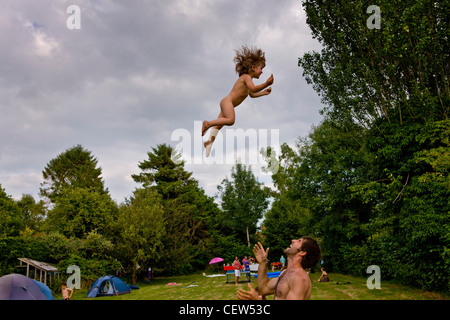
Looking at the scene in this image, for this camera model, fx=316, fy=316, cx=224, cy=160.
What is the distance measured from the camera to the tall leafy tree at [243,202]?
3344cm

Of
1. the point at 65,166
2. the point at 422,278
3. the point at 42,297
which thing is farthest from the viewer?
the point at 65,166

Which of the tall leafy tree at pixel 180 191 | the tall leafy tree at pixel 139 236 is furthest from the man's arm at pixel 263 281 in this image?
the tall leafy tree at pixel 180 191

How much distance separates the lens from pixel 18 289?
28.7ft

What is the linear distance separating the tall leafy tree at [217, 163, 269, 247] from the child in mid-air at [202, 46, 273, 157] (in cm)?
2963

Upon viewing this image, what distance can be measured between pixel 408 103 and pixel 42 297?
13800 mm

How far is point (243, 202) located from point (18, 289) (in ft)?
84.6

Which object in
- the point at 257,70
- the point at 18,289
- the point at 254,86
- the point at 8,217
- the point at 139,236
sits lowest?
the point at 18,289

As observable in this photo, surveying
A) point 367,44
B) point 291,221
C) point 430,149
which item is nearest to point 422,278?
point 430,149

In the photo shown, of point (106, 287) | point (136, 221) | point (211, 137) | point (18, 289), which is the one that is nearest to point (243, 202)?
point (136, 221)

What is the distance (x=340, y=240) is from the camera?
68.5 feet

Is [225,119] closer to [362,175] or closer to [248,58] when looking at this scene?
[248,58]

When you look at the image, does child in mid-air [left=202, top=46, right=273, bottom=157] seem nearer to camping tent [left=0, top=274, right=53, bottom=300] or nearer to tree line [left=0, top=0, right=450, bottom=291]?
tree line [left=0, top=0, right=450, bottom=291]

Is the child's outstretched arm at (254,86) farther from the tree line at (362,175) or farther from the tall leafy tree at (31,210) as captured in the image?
the tall leafy tree at (31,210)
